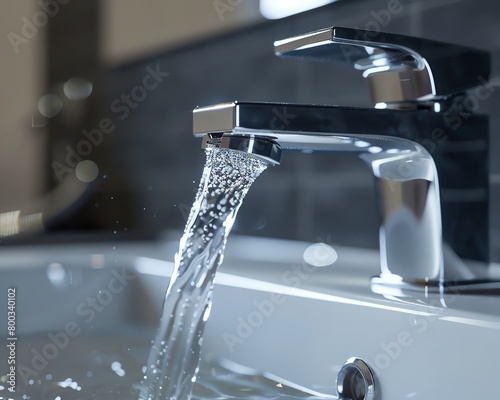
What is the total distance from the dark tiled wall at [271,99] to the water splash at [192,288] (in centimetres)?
28

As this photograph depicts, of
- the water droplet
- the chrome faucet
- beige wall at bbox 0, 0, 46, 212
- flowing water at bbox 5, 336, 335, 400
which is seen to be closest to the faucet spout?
the chrome faucet

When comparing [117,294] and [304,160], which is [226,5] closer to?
[304,160]

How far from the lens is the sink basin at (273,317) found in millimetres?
499

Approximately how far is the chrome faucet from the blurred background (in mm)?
107

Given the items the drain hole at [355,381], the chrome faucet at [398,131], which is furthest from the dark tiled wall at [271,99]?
the drain hole at [355,381]

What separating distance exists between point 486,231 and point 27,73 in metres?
1.04

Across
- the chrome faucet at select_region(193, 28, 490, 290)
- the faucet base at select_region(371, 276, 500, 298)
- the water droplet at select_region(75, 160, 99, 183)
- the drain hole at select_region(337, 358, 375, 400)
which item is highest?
the chrome faucet at select_region(193, 28, 490, 290)

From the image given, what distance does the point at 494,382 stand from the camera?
45cm

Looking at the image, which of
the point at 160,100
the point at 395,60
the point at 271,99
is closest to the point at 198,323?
the point at 395,60

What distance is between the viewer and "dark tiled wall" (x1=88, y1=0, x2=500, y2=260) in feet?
2.61

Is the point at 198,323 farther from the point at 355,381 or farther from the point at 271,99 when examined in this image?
the point at 271,99

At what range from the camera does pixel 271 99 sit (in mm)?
1057

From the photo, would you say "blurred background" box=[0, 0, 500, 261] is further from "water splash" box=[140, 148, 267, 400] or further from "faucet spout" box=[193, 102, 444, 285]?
"water splash" box=[140, 148, 267, 400]

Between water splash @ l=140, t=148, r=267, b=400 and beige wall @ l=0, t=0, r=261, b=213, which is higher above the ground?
beige wall @ l=0, t=0, r=261, b=213
